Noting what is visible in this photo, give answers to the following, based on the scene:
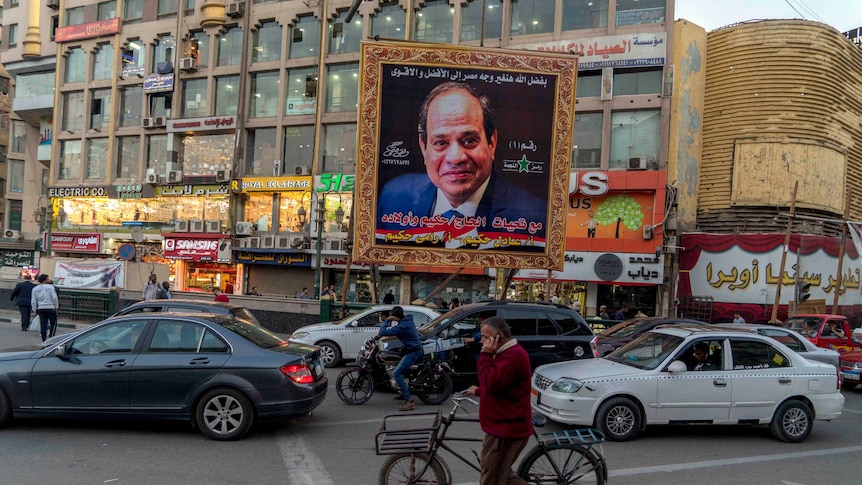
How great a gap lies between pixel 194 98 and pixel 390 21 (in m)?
12.5

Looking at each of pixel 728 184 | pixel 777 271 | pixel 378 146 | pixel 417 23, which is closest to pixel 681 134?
pixel 728 184

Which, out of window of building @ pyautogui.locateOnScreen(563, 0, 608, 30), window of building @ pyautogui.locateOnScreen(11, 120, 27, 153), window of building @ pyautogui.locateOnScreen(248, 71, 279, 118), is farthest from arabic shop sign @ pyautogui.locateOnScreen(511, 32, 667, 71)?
window of building @ pyautogui.locateOnScreen(11, 120, 27, 153)

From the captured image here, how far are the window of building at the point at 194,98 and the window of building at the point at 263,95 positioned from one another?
322 centimetres

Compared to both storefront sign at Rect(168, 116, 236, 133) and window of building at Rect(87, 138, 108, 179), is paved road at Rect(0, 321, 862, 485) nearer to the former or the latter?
storefront sign at Rect(168, 116, 236, 133)

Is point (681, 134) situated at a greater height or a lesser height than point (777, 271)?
greater

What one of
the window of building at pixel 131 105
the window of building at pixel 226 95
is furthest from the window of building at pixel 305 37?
the window of building at pixel 131 105

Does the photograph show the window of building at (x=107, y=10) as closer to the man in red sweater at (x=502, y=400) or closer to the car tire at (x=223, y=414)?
the car tire at (x=223, y=414)

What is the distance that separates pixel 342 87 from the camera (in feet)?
98.7

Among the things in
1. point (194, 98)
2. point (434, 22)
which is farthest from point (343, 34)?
point (194, 98)

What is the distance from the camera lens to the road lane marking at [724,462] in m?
6.53

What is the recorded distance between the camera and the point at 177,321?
7.31 m

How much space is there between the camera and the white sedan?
7660mm

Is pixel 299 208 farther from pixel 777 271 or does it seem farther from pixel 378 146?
pixel 777 271

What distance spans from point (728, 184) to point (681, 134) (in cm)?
291
